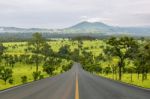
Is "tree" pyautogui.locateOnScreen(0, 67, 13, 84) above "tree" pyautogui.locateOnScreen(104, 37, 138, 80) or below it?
below

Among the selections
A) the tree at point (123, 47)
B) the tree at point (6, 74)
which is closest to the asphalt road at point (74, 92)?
the tree at point (123, 47)

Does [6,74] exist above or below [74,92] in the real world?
below

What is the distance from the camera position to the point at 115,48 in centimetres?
6881

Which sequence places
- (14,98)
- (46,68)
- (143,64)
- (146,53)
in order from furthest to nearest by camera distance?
1. (46,68)
2. (143,64)
3. (146,53)
4. (14,98)

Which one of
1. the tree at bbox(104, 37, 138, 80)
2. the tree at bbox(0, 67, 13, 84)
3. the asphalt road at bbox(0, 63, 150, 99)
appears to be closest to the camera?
the asphalt road at bbox(0, 63, 150, 99)

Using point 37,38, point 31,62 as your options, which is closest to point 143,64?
point 37,38

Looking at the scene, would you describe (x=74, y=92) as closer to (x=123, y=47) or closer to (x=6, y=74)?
(x=123, y=47)

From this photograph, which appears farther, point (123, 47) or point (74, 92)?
point (123, 47)

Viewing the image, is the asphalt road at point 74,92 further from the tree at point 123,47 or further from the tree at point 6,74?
the tree at point 6,74

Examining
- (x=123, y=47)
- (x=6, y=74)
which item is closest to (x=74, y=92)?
(x=123, y=47)

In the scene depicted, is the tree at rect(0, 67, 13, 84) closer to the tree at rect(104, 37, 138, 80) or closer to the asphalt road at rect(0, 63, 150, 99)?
the tree at rect(104, 37, 138, 80)

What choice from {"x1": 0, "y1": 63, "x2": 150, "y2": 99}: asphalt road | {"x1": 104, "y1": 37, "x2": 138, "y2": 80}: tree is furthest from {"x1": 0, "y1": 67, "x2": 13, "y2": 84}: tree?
{"x1": 0, "y1": 63, "x2": 150, "y2": 99}: asphalt road

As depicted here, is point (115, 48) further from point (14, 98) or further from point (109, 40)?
point (14, 98)

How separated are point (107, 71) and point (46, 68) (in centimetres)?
4341
